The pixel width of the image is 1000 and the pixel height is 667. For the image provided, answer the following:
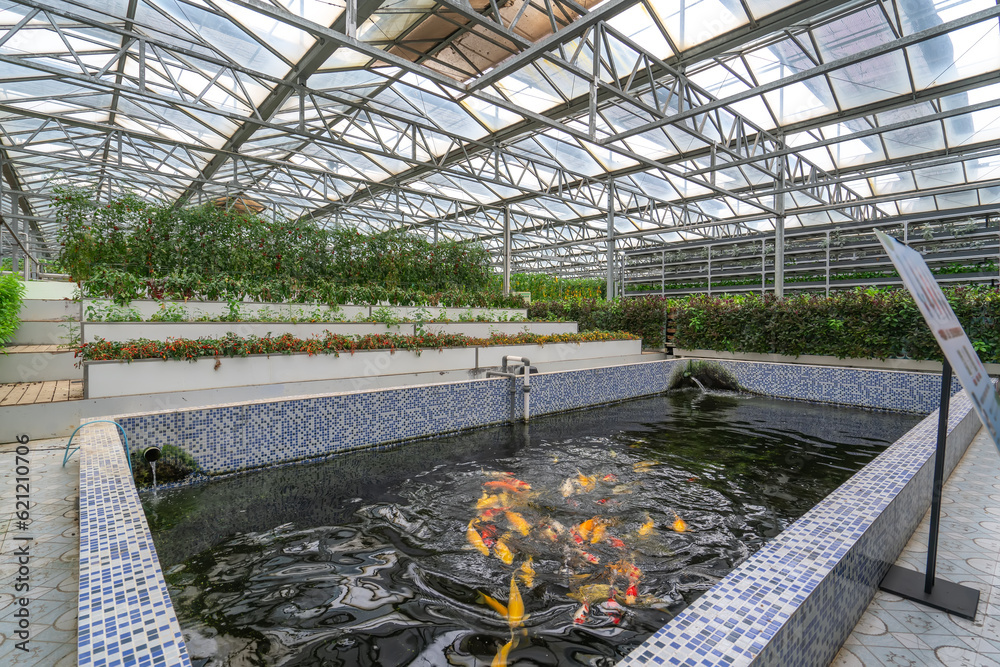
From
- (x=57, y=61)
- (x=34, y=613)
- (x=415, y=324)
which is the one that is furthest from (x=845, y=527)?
(x=57, y=61)

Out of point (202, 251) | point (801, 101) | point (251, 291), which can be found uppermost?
point (801, 101)

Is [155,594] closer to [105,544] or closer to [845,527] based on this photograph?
[105,544]

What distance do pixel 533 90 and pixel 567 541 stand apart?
798 centimetres

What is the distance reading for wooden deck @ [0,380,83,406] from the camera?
4047 millimetres

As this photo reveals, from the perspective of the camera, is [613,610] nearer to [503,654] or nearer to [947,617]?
[503,654]

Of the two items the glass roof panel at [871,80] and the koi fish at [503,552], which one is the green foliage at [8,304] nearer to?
the koi fish at [503,552]

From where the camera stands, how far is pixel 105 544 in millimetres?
1807

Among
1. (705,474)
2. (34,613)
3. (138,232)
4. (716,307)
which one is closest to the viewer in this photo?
(34,613)

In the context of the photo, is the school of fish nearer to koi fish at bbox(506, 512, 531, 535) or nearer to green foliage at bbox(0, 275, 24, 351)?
koi fish at bbox(506, 512, 531, 535)

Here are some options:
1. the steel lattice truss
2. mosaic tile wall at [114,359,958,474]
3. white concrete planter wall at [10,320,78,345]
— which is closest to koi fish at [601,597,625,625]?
mosaic tile wall at [114,359,958,474]

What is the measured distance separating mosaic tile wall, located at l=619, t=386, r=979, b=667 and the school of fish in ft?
2.66

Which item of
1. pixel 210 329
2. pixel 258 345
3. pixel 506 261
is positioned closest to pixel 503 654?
pixel 258 345

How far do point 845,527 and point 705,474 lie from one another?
2288 mm

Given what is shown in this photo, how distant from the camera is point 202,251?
6562 mm
